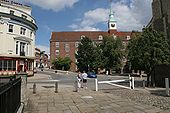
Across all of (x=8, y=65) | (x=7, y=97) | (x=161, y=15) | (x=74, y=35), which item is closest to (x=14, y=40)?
(x=8, y=65)

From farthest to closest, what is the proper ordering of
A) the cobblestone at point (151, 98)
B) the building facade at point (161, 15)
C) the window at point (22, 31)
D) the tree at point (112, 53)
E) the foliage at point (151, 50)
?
the tree at point (112, 53), the window at point (22, 31), the building facade at point (161, 15), the foliage at point (151, 50), the cobblestone at point (151, 98)

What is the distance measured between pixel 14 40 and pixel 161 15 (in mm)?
26360

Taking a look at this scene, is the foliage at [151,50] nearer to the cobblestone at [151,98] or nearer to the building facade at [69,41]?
the cobblestone at [151,98]

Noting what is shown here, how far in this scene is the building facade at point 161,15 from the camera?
27897 millimetres

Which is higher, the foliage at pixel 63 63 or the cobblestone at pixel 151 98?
the foliage at pixel 63 63

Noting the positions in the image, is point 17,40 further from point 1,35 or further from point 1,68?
point 1,68

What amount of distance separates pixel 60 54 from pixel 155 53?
249 ft

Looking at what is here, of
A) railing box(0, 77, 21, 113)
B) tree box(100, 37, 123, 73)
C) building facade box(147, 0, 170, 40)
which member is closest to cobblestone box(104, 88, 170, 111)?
railing box(0, 77, 21, 113)

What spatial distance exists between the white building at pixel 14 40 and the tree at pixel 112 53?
26869 millimetres

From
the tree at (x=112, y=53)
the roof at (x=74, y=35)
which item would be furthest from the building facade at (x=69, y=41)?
the tree at (x=112, y=53)

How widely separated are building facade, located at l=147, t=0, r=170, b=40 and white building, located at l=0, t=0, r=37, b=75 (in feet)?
77.4

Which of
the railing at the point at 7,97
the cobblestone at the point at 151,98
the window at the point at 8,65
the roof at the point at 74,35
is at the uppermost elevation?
the roof at the point at 74,35

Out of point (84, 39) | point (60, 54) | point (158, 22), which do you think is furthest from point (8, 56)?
point (60, 54)

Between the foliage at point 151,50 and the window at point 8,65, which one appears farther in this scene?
the window at point 8,65
